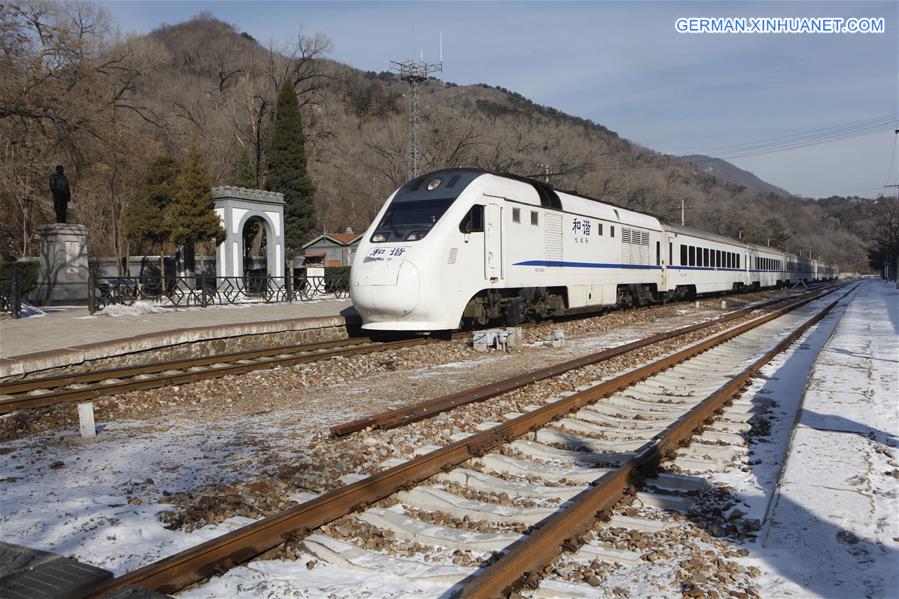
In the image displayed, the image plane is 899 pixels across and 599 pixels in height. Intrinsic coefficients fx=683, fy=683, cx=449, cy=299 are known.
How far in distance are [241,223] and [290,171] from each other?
16867mm

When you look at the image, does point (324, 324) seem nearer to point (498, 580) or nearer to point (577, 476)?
point (577, 476)

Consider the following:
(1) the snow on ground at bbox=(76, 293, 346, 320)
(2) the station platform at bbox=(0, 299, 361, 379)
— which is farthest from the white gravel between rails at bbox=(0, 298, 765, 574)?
(1) the snow on ground at bbox=(76, 293, 346, 320)

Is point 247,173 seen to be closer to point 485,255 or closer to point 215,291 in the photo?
point 215,291

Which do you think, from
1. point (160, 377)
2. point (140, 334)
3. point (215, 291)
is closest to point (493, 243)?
point (160, 377)

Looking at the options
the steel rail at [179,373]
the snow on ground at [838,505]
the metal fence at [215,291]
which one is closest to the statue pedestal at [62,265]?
the metal fence at [215,291]

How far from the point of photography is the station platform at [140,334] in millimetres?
11719

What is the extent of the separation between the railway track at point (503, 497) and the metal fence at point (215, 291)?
59.7ft

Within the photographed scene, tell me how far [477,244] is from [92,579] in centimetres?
1079

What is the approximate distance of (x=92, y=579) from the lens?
3541 millimetres

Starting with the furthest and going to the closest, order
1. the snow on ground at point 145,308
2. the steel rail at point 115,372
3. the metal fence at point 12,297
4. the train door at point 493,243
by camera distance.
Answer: the snow on ground at point 145,308, the metal fence at point 12,297, the train door at point 493,243, the steel rail at point 115,372

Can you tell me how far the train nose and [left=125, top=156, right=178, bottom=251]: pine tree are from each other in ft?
78.7

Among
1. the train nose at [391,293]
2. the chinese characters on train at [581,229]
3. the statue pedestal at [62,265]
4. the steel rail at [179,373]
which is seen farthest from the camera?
the statue pedestal at [62,265]

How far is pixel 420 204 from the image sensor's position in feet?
44.8

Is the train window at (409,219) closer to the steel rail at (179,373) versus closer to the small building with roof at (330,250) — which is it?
the steel rail at (179,373)
